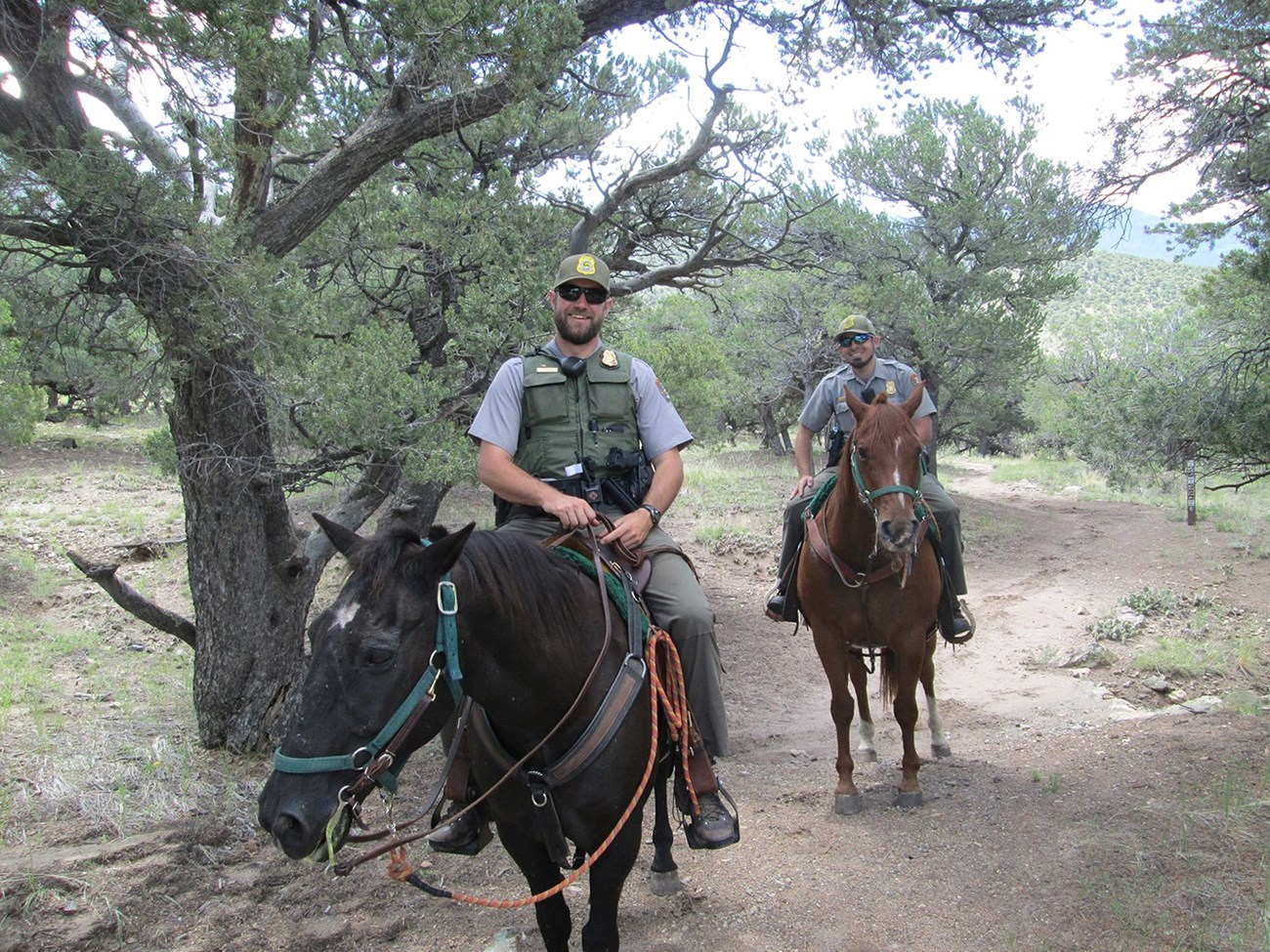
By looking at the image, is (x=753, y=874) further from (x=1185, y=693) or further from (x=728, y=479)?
(x=728, y=479)

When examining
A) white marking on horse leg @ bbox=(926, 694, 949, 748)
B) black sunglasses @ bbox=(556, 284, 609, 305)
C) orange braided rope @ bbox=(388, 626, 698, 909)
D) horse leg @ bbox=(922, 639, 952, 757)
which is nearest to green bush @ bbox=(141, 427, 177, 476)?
black sunglasses @ bbox=(556, 284, 609, 305)

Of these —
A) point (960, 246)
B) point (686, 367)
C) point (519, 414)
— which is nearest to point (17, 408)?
point (686, 367)

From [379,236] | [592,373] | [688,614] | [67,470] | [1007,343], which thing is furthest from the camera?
[1007,343]

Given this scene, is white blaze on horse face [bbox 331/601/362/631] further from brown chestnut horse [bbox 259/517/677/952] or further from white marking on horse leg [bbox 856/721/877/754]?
white marking on horse leg [bbox 856/721/877/754]

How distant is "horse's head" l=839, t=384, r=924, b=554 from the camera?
4.70 meters

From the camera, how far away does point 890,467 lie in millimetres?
4836

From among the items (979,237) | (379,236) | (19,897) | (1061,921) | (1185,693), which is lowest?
(1185,693)

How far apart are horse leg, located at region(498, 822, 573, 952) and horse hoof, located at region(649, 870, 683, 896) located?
4.14ft

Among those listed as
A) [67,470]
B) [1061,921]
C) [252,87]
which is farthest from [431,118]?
[67,470]

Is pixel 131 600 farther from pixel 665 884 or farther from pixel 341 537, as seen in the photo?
pixel 341 537

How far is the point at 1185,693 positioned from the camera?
8.38 metres

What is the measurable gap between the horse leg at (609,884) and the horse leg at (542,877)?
0.19 meters

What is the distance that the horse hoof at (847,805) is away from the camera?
18.7ft

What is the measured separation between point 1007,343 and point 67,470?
21253mm
